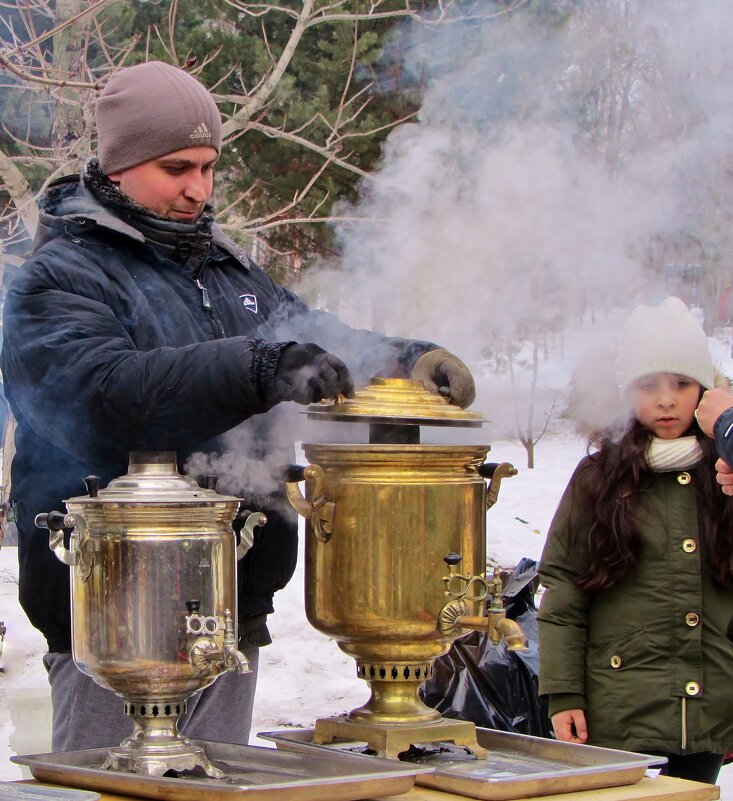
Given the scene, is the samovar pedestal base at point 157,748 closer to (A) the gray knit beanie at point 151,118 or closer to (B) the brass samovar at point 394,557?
(B) the brass samovar at point 394,557

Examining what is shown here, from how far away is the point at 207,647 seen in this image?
6.23ft

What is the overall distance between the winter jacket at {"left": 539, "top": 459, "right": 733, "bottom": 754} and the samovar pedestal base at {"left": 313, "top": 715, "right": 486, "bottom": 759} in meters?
0.75

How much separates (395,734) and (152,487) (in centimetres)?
63

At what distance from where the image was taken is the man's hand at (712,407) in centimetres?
262

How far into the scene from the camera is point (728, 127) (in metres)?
3.06

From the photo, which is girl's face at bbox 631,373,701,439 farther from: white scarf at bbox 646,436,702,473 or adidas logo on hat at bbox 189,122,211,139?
adidas logo on hat at bbox 189,122,211,139

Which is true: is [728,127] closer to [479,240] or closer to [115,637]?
[479,240]

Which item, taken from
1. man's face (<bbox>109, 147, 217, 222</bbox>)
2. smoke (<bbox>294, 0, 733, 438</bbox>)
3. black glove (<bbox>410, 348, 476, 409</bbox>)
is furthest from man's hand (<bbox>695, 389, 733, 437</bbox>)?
man's face (<bbox>109, 147, 217, 222</bbox>)

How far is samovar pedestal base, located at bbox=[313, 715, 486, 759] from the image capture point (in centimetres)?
217

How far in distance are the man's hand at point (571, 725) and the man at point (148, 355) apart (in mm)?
810

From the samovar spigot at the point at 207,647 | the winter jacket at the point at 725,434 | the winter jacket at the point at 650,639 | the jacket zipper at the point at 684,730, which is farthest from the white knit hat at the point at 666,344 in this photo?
the samovar spigot at the point at 207,647

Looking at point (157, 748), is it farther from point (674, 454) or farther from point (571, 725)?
point (674, 454)

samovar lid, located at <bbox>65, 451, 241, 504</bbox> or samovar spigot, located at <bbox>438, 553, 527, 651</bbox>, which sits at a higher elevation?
samovar lid, located at <bbox>65, 451, 241, 504</bbox>

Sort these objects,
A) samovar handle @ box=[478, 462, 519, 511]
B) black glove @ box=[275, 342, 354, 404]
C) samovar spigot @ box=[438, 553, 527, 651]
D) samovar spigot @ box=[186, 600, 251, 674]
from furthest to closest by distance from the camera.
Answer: samovar handle @ box=[478, 462, 519, 511] → samovar spigot @ box=[438, 553, 527, 651] → black glove @ box=[275, 342, 354, 404] → samovar spigot @ box=[186, 600, 251, 674]
